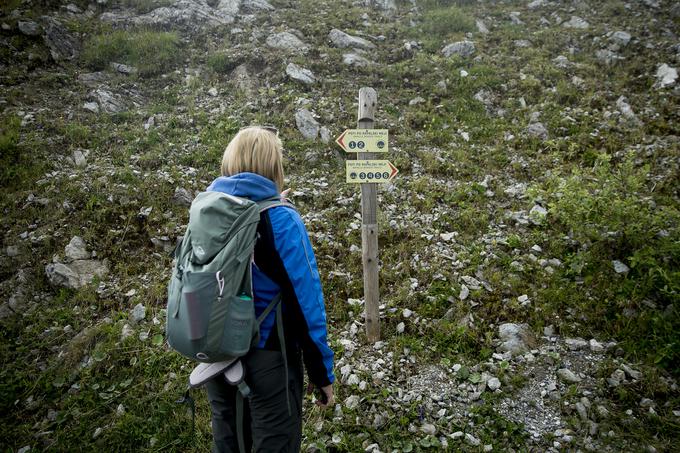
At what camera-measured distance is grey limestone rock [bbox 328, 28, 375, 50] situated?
1416 cm

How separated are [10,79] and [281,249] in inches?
518

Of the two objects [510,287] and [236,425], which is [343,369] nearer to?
[236,425]

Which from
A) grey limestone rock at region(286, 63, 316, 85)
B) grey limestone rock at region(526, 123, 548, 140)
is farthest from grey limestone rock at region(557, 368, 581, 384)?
grey limestone rock at region(286, 63, 316, 85)

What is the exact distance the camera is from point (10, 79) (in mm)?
10820

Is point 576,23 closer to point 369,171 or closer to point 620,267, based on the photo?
point 620,267

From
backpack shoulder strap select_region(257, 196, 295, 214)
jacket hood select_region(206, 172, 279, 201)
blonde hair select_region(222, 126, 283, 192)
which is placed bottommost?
backpack shoulder strap select_region(257, 196, 295, 214)

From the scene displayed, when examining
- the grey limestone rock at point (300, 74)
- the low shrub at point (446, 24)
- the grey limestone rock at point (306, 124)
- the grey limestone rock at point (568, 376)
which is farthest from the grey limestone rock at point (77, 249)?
the low shrub at point (446, 24)

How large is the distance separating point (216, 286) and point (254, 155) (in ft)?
3.49

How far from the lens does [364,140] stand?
511 cm

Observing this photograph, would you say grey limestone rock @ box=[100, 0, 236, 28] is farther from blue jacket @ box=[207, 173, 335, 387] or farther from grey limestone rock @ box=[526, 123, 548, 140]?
blue jacket @ box=[207, 173, 335, 387]

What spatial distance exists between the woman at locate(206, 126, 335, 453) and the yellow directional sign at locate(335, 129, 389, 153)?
2226 millimetres

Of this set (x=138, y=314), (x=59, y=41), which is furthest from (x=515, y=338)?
(x=59, y=41)

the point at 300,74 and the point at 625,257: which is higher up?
the point at 300,74

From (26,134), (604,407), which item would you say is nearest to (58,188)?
(26,134)
